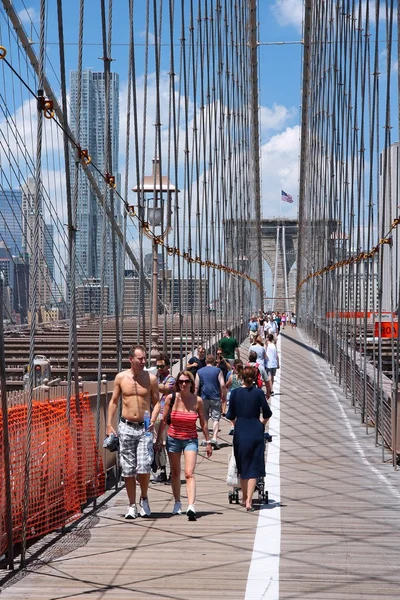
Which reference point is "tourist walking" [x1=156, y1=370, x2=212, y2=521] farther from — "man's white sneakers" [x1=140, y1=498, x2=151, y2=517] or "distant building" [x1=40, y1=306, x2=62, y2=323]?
"distant building" [x1=40, y1=306, x2=62, y2=323]

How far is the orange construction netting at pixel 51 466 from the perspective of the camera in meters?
6.01

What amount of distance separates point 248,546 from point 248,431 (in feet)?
5.28

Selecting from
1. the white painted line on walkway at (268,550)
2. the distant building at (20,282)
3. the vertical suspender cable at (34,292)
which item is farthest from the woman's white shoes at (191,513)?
the distant building at (20,282)

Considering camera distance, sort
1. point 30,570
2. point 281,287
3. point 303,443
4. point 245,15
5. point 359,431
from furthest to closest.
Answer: point 281,287 < point 245,15 < point 359,431 < point 303,443 < point 30,570

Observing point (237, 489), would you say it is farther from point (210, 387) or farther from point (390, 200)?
point (390, 200)

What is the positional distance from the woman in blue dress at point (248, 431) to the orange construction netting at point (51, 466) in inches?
42.8

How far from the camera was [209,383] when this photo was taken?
12.0 metres

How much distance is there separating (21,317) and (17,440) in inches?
701

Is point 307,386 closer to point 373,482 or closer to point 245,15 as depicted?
point 373,482

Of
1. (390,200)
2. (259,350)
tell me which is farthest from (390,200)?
(259,350)

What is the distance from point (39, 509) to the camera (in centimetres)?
650

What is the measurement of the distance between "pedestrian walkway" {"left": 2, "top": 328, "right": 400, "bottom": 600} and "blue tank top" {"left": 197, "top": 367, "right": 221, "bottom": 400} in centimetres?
162

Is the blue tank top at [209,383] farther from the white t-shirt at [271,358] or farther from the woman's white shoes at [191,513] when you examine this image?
the white t-shirt at [271,358]

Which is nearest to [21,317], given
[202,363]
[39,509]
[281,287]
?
[202,363]
